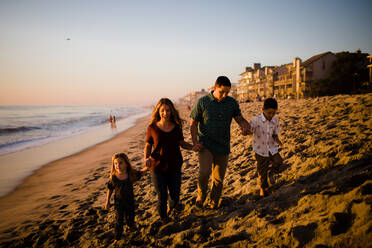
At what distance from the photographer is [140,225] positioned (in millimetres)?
3283

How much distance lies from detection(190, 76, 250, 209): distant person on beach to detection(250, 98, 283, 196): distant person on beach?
24cm

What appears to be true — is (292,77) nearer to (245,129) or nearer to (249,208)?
(245,129)

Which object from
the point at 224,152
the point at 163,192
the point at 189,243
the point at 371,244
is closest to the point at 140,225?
the point at 163,192

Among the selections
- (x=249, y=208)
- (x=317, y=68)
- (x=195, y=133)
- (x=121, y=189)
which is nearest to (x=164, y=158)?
→ (x=195, y=133)

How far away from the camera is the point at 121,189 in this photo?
116 inches

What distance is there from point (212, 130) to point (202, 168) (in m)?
0.66

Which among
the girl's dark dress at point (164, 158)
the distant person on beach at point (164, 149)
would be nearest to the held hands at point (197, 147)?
the distant person on beach at point (164, 149)

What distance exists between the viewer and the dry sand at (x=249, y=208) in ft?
6.81

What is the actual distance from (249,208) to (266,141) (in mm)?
1146

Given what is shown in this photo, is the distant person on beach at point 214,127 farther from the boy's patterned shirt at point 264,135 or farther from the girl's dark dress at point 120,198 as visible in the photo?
the girl's dark dress at point 120,198

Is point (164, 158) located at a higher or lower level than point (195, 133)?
lower

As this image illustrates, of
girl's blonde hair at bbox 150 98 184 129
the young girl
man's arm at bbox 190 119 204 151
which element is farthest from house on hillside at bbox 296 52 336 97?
the young girl

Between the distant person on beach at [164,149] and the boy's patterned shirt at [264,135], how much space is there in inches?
48.5

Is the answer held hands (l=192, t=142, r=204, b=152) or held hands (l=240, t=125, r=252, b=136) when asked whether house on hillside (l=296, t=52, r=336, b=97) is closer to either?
held hands (l=240, t=125, r=252, b=136)
